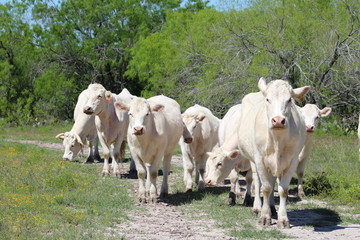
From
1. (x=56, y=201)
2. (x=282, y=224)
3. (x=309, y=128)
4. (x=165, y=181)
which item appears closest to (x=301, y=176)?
(x=309, y=128)

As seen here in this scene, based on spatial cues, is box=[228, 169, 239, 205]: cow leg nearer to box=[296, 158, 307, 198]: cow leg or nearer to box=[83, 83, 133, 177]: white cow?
box=[296, 158, 307, 198]: cow leg

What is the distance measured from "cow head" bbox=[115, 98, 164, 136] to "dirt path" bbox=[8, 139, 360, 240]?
55.5 inches

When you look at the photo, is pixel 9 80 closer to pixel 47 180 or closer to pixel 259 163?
pixel 47 180

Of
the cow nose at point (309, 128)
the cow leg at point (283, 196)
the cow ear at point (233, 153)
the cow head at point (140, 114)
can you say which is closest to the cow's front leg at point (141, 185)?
the cow head at point (140, 114)

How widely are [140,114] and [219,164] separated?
67.3 inches

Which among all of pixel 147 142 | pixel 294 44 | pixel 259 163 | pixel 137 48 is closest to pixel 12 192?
pixel 147 142

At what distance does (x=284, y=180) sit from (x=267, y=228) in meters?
0.77

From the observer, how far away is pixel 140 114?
11.9 metres

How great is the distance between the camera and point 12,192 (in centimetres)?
1171

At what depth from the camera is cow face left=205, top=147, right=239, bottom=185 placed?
11500 millimetres

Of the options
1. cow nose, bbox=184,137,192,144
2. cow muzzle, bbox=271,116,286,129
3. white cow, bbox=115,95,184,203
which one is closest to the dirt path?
white cow, bbox=115,95,184,203

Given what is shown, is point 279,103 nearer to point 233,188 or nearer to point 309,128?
point 233,188

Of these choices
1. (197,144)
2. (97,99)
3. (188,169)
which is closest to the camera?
(188,169)

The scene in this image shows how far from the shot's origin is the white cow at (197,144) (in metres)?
14.2
